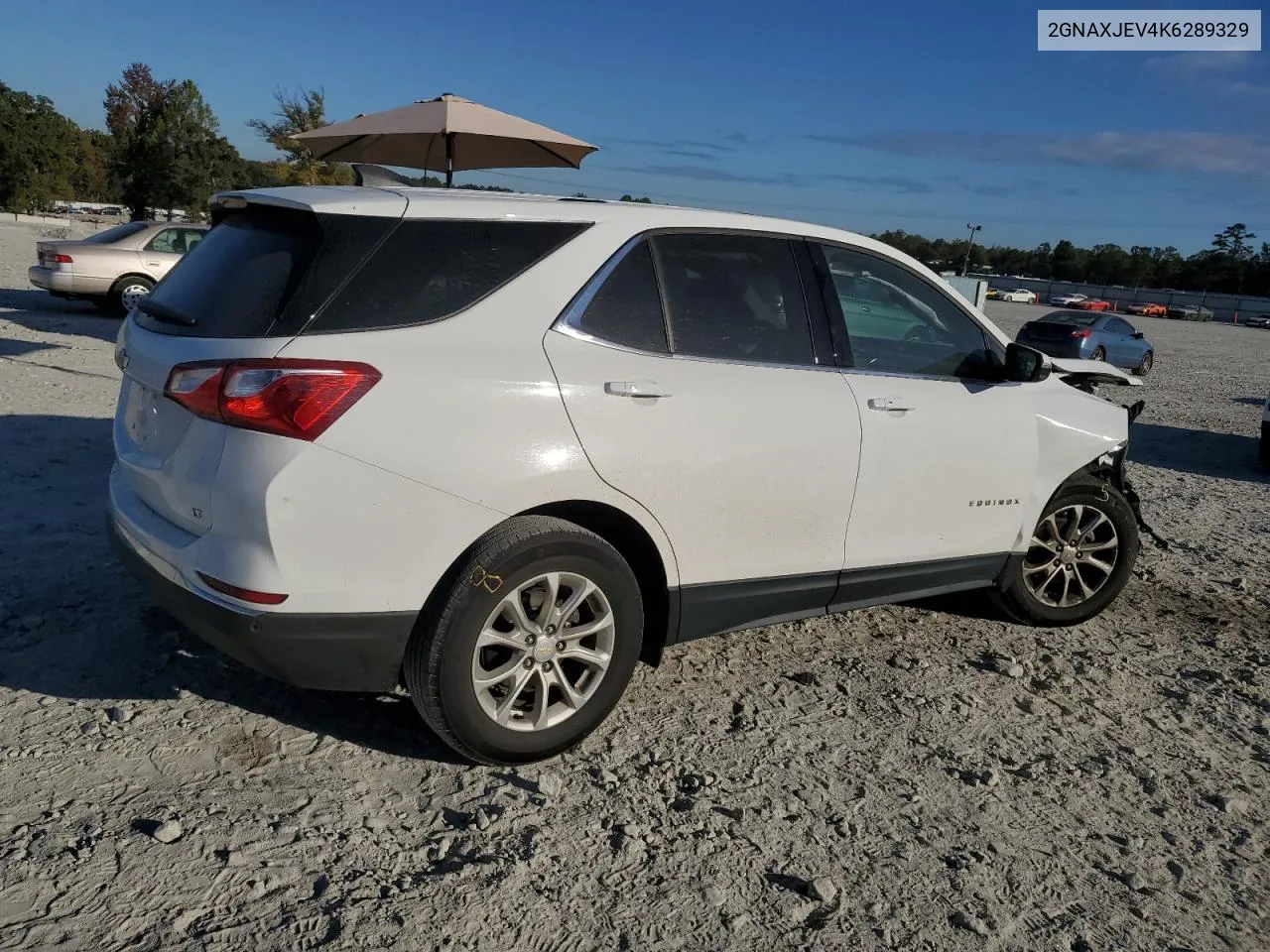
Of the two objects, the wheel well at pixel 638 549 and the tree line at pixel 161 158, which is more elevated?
the tree line at pixel 161 158

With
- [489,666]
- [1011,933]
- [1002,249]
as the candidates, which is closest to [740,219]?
[489,666]

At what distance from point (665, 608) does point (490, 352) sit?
1.11 meters

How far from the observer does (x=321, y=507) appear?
2789 millimetres

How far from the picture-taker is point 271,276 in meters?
3.01

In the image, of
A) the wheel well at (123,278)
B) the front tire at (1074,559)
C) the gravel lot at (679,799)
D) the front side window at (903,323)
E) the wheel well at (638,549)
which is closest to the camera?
the gravel lot at (679,799)

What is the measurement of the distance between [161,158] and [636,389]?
52.0m

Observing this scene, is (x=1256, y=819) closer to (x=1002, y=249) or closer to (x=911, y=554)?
(x=911, y=554)

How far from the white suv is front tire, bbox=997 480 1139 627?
0.77 metres

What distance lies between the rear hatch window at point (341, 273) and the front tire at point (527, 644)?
2.48ft

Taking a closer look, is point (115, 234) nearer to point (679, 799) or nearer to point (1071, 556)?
point (1071, 556)

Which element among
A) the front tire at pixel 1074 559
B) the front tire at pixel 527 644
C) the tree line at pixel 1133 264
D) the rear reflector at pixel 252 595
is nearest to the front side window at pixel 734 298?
the front tire at pixel 527 644

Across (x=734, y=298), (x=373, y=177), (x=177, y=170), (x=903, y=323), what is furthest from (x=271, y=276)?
(x=177, y=170)

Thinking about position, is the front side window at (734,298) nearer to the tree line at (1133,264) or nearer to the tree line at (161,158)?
the tree line at (161,158)

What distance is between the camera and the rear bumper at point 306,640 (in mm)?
2865
